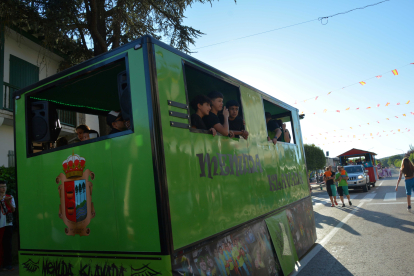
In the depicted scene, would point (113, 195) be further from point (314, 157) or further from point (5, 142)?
point (314, 157)

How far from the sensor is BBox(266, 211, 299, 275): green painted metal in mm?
4395

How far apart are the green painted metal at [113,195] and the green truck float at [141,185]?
0.4 inches

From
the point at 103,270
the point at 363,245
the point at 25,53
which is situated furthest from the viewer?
the point at 25,53

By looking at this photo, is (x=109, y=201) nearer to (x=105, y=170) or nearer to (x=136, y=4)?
(x=105, y=170)

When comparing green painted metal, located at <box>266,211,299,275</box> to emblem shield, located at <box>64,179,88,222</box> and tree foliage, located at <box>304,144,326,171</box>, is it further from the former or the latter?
tree foliage, located at <box>304,144,326,171</box>

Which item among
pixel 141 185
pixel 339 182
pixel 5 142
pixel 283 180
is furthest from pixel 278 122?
pixel 5 142

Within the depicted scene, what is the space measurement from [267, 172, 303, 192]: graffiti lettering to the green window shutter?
11105 millimetres

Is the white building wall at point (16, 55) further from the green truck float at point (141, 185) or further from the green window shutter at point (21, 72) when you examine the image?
the green truck float at point (141, 185)

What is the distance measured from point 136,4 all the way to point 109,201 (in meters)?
9.22

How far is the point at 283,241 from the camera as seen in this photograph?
185 inches

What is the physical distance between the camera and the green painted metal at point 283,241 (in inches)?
173

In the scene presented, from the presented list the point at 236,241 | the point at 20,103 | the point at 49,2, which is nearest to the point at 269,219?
the point at 236,241

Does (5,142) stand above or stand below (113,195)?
above

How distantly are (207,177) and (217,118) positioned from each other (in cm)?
98
